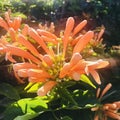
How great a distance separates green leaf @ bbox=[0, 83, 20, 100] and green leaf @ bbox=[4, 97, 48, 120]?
123 millimetres

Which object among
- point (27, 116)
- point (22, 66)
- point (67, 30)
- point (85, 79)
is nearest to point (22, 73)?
point (22, 66)

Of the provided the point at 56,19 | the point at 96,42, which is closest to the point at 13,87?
the point at 96,42

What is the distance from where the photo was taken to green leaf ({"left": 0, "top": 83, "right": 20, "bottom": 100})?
179 centimetres

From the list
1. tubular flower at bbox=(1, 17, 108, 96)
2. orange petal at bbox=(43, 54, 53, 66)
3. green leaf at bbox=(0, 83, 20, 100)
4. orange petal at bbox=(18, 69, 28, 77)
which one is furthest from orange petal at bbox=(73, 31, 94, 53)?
green leaf at bbox=(0, 83, 20, 100)

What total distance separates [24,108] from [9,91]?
0.61ft

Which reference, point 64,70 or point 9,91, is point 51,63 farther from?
point 9,91

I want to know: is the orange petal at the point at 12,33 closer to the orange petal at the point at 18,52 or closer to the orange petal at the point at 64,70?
the orange petal at the point at 18,52

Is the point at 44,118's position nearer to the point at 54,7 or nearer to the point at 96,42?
the point at 96,42

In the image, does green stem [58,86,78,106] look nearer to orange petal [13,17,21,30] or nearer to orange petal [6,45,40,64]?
orange petal [6,45,40,64]

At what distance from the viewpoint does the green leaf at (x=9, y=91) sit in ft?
5.87

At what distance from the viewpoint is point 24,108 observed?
1649 mm

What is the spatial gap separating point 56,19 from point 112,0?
3.71ft

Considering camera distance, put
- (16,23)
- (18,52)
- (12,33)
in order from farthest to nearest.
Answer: (16,23) → (12,33) → (18,52)

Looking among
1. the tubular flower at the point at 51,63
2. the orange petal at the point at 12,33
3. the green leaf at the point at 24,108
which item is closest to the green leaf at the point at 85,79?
the tubular flower at the point at 51,63
